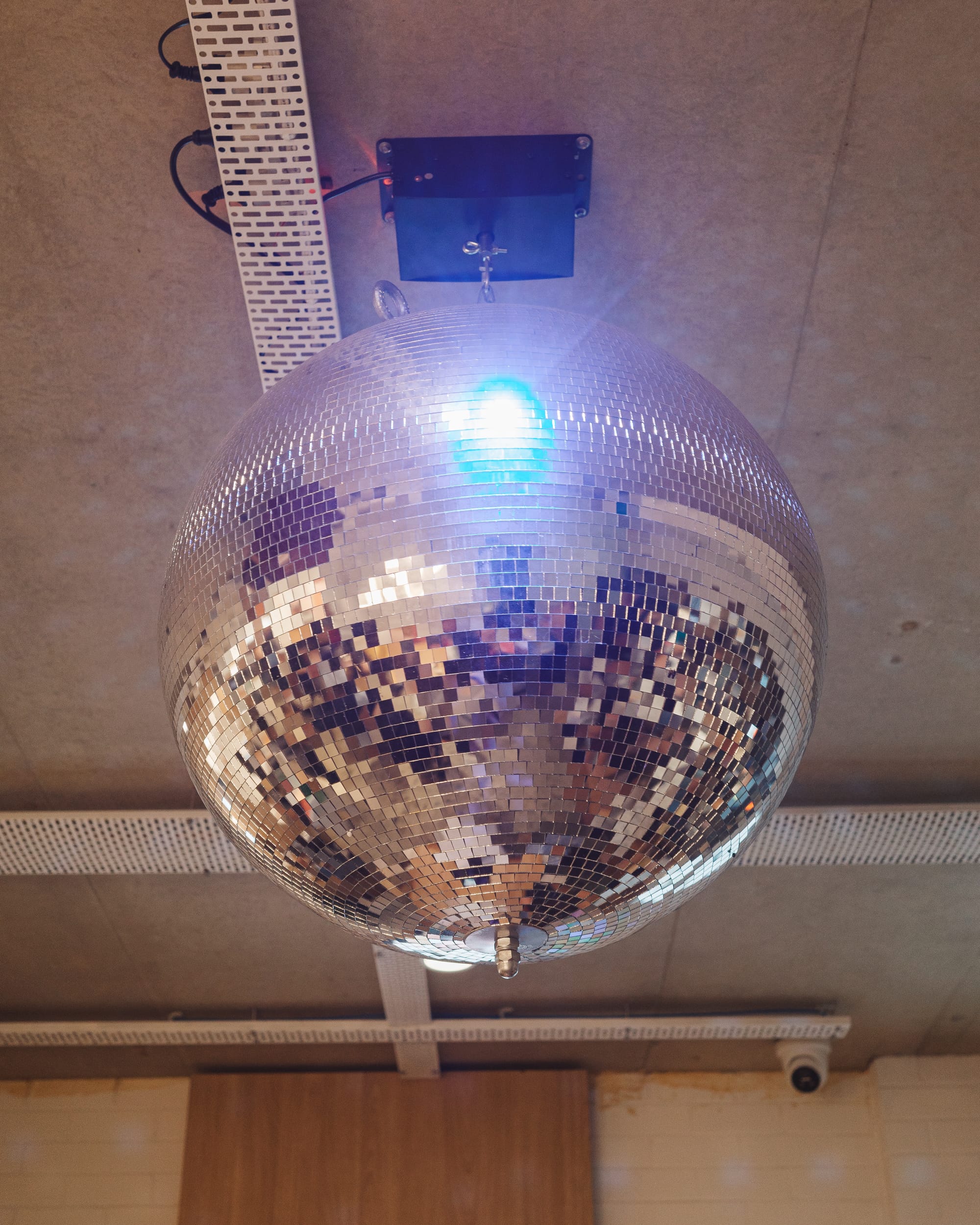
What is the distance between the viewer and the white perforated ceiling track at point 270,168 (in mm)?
1086

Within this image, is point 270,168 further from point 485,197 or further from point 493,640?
point 493,640

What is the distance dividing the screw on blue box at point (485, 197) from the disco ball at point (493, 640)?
0.52m

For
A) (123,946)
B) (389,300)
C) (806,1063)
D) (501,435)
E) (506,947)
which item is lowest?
(506,947)

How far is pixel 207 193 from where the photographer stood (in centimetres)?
131

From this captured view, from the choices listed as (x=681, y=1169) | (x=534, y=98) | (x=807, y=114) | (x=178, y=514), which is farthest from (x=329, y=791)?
(x=681, y=1169)

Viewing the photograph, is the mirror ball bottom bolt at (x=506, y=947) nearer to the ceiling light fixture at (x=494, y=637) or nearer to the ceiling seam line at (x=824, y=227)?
the ceiling light fixture at (x=494, y=637)

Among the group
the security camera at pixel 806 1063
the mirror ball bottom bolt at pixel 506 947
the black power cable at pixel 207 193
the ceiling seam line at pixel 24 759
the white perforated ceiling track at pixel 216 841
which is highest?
the black power cable at pixel 207 193

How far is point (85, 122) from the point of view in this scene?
1.27 meters

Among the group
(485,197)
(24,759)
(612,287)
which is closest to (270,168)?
(485,197)

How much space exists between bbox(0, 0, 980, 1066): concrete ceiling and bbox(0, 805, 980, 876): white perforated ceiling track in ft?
0.19

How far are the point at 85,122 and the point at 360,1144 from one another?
3045 millimetres

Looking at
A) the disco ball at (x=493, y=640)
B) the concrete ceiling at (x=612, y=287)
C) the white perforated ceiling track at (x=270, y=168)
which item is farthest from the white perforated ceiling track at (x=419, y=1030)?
the disco ball at (x=493, y=640)

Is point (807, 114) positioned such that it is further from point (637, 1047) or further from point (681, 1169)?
point (681, 1169)

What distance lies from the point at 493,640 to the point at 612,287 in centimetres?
98
